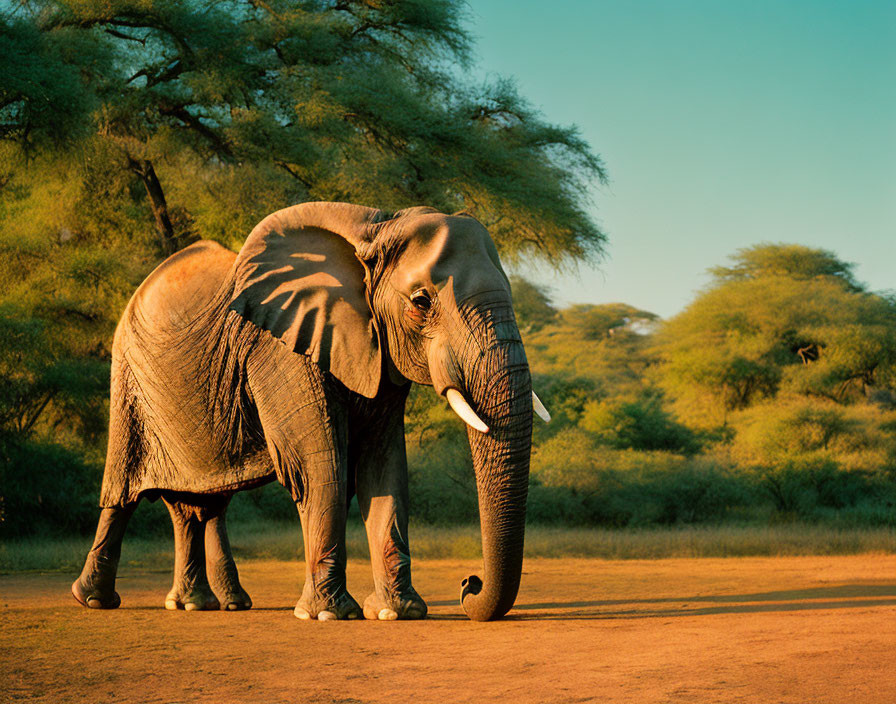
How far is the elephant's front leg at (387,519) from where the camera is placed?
21.2 feet

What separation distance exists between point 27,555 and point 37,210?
6.78m

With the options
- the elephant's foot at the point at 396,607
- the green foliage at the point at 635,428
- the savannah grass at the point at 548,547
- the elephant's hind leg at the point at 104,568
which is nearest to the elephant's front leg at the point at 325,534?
the elephant's foot at the point at 396,607

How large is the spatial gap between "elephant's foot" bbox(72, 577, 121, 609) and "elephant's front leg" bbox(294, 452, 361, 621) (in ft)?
5.96

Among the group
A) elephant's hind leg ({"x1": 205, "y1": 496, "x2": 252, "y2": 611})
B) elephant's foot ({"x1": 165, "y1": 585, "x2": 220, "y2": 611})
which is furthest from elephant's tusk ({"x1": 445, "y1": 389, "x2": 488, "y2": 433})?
elephant's foot ({"x1": 165, "y1": 585, "x2": 220, "y2": 611})

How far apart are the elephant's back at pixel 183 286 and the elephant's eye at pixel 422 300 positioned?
1612 mm

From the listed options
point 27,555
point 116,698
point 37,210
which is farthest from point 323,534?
point 37,210

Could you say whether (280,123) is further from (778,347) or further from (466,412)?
(778,347)

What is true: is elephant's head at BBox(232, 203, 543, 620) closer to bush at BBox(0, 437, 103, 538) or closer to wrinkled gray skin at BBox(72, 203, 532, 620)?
wrinkled gray skin at BBox(72, 203, 532, 620)

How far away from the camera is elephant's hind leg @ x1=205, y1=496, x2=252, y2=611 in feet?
24.4

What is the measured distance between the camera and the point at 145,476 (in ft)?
24.2

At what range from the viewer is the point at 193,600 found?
7.43m

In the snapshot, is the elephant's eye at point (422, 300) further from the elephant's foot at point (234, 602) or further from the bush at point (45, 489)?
the bush at point (45, 489)

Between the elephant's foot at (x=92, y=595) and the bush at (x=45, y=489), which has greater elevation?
the bush at (x=45, y=489)

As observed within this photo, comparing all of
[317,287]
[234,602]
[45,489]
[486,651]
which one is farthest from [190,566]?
[45,489]
